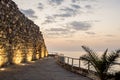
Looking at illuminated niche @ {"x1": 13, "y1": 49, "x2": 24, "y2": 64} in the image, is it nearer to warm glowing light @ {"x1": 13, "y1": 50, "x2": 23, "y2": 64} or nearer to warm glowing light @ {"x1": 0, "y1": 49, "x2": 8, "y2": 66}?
warm glowing light @ {"x1": 13, "y1": 50, "x2": 23, "y2": 64}

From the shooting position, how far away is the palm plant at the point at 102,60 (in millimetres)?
14347

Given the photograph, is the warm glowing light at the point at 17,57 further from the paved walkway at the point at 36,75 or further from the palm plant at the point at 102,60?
the palm plant at the point at 102,60

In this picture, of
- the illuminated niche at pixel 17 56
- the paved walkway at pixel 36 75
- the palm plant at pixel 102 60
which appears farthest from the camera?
the illuminated niche at pixel 17 56

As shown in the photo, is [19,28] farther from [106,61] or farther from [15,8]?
[106,61]

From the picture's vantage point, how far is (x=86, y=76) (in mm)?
20094

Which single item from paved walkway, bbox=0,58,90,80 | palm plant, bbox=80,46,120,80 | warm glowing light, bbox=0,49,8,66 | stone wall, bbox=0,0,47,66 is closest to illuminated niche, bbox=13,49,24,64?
stone wall, bbox=0,0,47,66

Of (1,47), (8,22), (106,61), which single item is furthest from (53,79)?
(8,22)

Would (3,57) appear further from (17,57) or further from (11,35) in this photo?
(17,57)

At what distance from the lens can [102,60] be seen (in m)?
14.8

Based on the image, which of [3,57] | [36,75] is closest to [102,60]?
[36,75]

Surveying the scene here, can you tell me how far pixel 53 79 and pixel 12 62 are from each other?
13384mm

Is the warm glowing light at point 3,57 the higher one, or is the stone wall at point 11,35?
the stone wall at point 11,35

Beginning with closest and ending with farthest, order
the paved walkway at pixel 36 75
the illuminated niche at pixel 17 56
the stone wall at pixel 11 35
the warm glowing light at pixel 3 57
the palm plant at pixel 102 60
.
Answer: the palm plant at pixel 102 60 → the paved walkway at pixel 36 75 → the warm glowing light at pixel 3 57 → the stone wall at pixel 11 35 → the illuminated niche at pixel 17 56

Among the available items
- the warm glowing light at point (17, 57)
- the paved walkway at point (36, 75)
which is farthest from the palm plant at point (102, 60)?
the warm glowing light at point (17, 57)
